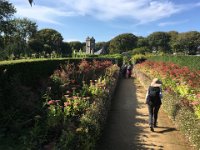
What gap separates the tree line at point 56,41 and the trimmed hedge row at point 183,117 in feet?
101

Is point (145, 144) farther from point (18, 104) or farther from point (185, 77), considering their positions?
point (185, 77)

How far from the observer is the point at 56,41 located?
8925 centimetres

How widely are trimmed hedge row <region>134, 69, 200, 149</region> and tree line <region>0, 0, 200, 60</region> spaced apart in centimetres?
3080

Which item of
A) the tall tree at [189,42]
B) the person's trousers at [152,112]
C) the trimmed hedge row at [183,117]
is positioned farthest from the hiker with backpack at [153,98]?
the tall tree at [189,42]

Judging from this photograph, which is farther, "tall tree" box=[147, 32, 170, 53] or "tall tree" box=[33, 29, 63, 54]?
"tall tree" box=[147, 32, 170, 53]

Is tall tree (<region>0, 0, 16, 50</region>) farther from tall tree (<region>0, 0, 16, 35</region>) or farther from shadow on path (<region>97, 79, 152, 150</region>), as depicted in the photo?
shadow on path (<region>97, 79, 152, 150</region>)

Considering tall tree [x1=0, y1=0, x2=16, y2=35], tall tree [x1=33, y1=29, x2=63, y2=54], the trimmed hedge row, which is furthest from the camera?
tall tree [x1=33, y1=29, x2=63, y2=54]

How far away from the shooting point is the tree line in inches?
1837

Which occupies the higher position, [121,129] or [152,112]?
[152,112]

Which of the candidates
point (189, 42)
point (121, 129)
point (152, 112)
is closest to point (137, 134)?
point (121, 129)

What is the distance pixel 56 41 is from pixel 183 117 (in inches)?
3257

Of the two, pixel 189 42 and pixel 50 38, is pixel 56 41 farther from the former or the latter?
pixel 189 42

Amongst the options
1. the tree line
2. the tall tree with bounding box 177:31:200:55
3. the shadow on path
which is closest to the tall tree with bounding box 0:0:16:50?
the tree line

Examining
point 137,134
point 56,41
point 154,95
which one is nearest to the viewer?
point 137,134
